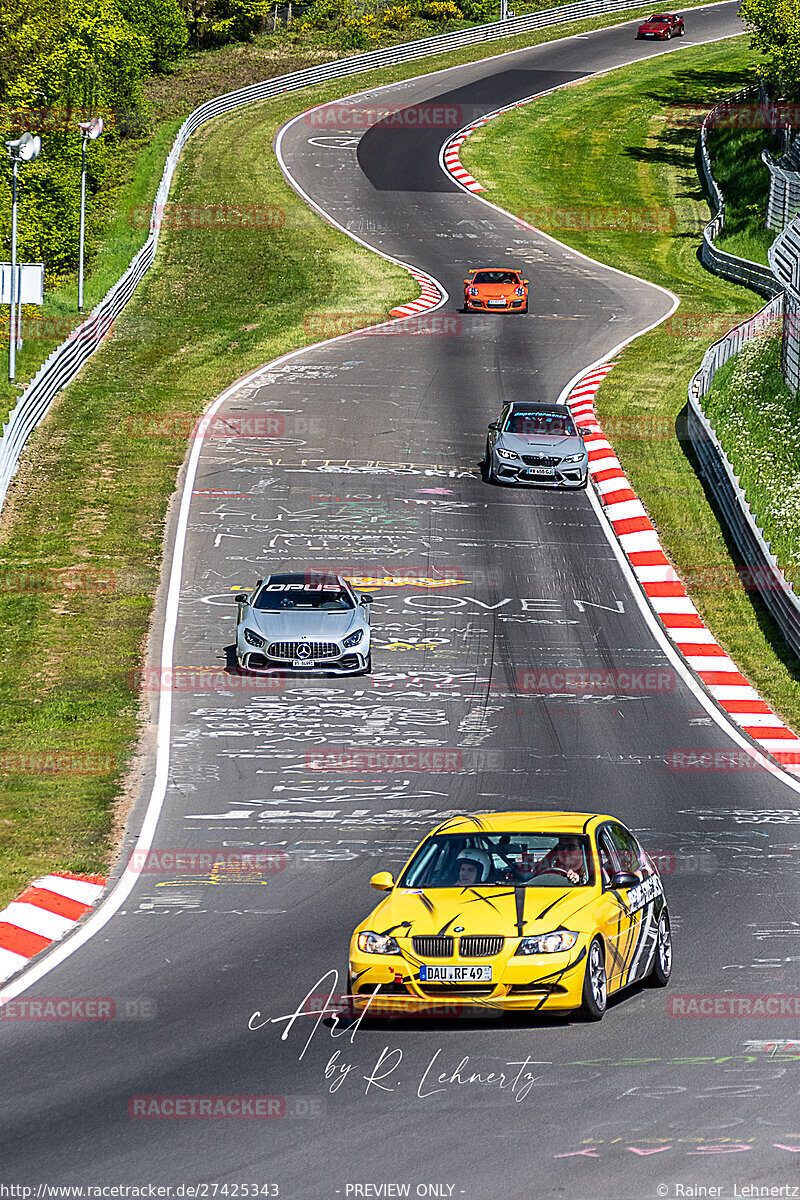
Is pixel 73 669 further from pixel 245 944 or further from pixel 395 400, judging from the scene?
pixel 395 400

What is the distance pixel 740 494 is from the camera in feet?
99.8

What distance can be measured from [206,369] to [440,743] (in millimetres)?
25276

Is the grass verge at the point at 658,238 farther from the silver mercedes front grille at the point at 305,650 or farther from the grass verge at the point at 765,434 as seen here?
the silver mercedes front grille at the point at 305,650

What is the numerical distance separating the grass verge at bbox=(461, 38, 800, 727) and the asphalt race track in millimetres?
1716

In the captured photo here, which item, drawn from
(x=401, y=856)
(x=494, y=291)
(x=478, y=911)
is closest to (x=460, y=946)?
(x=478, y=911)

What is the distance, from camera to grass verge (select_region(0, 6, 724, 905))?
62.7 ft

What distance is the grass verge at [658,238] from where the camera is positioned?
28.8 meters

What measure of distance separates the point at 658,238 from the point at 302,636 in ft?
147

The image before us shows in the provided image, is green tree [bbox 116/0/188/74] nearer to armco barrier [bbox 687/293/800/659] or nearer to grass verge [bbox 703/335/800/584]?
armco barrier [bbox 687/293/800/659]

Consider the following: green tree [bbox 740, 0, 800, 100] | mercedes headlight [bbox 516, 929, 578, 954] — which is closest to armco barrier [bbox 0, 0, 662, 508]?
mercedes headlight [bbox 516, 929, 578, 954]

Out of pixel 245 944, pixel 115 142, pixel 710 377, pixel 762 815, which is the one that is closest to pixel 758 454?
pixel 710 377

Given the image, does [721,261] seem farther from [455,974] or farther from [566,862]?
[455,974]

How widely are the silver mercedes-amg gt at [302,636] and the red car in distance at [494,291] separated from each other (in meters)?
28.4

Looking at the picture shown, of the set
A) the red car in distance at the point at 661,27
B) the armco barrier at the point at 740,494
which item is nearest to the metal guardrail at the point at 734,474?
the armco barrier at the point at 740,494
